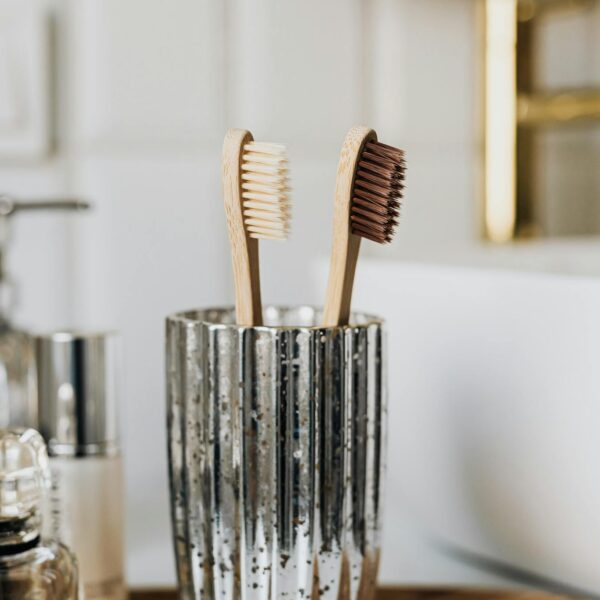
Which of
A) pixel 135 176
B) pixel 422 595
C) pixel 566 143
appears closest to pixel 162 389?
pixel 135 176

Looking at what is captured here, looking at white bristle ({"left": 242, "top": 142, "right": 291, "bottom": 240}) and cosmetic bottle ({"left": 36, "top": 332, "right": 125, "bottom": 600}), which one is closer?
white bristle ({"left": 242, "top": 142, "right": 291, "bottom": 240})

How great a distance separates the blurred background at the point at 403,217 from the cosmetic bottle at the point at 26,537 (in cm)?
15

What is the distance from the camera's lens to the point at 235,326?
→ 15.7 inches

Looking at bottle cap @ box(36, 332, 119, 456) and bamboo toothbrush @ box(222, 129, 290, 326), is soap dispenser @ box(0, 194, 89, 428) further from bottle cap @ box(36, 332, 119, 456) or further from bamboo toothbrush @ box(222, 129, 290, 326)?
bamboo toothbrush @ box(222, 129, 290, 326)

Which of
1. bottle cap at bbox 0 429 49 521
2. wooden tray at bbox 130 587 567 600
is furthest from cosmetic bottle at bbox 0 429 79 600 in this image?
wooden tray at bbox 130 587 567 600

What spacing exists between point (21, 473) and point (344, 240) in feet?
0.49

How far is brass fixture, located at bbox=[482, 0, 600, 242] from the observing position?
31.6 inches

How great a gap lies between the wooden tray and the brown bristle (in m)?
0.21

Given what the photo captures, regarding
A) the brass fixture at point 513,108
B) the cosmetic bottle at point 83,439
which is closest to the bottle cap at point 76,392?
the cosmetic bottle at point 83,439

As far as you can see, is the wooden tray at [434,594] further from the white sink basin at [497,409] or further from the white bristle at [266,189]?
the white bristle at [266,189]

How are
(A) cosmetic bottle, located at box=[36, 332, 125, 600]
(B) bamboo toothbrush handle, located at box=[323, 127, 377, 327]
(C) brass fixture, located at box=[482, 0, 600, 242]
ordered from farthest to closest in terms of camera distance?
(C) brass fixture, located at box=[482, 0, 600, 242] → (A) cosmetic bottle, located at box=[36, 332, 125, 600] → (B) bamboo toothbrush handle, located at box=[323, 127, 377, 327]

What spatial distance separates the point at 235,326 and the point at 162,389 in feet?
1.02

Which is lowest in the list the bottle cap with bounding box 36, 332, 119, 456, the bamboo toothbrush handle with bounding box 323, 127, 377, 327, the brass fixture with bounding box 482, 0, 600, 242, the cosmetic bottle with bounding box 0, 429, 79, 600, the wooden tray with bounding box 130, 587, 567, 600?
the wooden tray with bounding box 130, 587, 567, 600

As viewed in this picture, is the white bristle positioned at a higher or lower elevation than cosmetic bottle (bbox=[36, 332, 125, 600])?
higher
